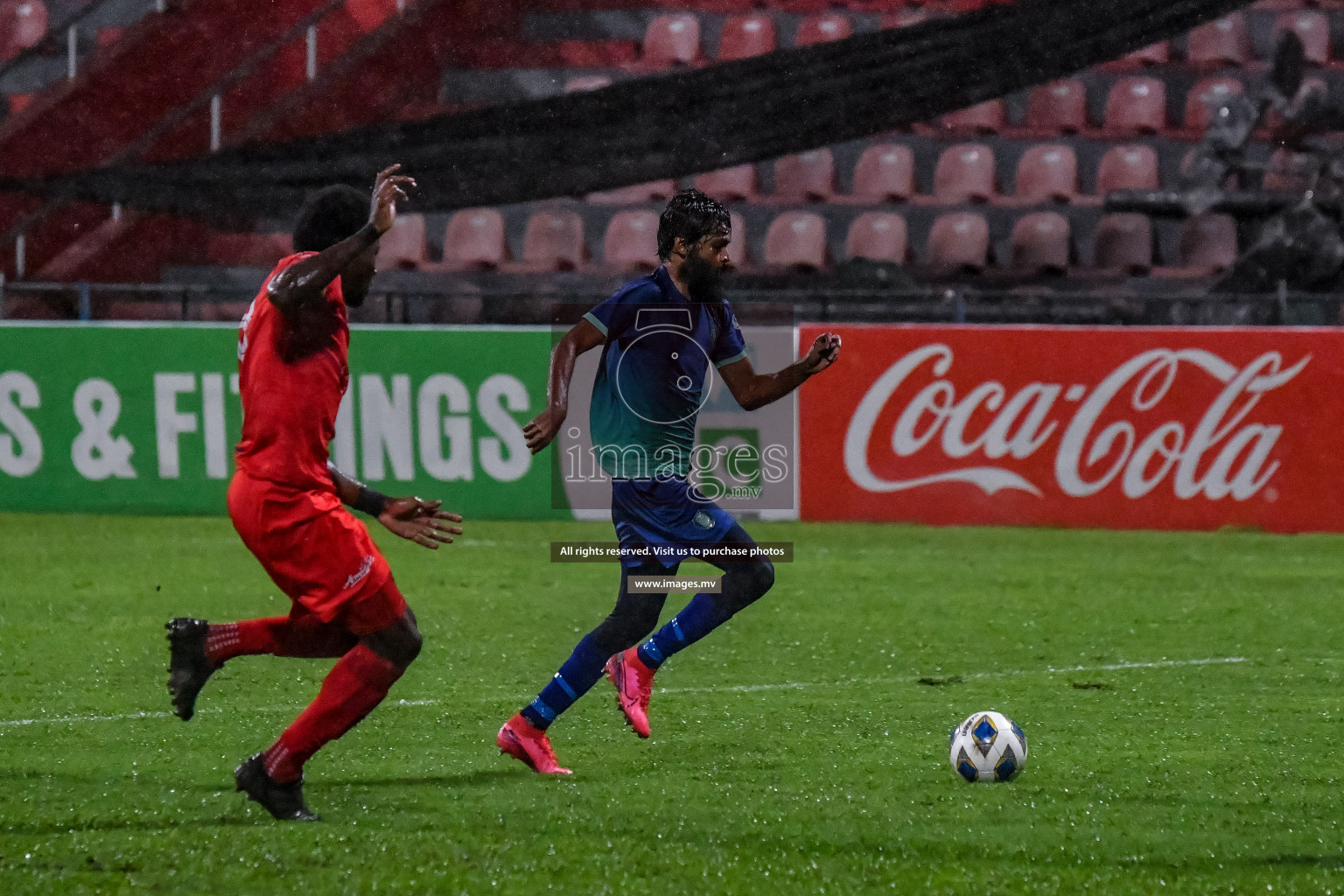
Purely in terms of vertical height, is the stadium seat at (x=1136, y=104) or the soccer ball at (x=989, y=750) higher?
the stadium seat at (x=1136, y=104)

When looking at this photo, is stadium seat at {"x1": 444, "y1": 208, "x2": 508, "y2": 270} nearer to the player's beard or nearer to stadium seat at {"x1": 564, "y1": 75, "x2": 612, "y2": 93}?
stadium seat at {"x1": 564, "y1": 75, "x2": 612, "y2": 93}

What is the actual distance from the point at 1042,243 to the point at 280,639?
11.1 m

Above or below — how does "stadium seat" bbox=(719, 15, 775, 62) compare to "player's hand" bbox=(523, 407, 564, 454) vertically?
above

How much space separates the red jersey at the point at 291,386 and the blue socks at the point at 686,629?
143cm

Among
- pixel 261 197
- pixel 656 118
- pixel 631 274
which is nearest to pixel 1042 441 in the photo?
pixel 631 274

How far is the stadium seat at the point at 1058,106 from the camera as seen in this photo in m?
16.2

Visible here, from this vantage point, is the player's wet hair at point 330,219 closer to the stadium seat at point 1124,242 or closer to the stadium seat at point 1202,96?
the stadium seat at point 1124,242

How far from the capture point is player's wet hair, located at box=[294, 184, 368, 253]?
A: 469 cm

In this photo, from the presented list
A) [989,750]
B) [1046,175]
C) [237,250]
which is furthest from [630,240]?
[989,750]

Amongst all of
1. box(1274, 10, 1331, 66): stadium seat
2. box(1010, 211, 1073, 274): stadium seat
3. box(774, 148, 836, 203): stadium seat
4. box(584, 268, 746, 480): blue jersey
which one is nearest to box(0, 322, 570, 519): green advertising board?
box(774, 148, 836, 203): stadium seat

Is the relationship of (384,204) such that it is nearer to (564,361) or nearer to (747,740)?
(564,361)

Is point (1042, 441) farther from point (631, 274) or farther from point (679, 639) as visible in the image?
point (679, 639)

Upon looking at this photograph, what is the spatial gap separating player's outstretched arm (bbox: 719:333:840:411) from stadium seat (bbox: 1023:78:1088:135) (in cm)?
1117

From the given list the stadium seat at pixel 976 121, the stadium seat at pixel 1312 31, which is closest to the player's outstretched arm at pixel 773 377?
the stadium seat at pixel 976 121
